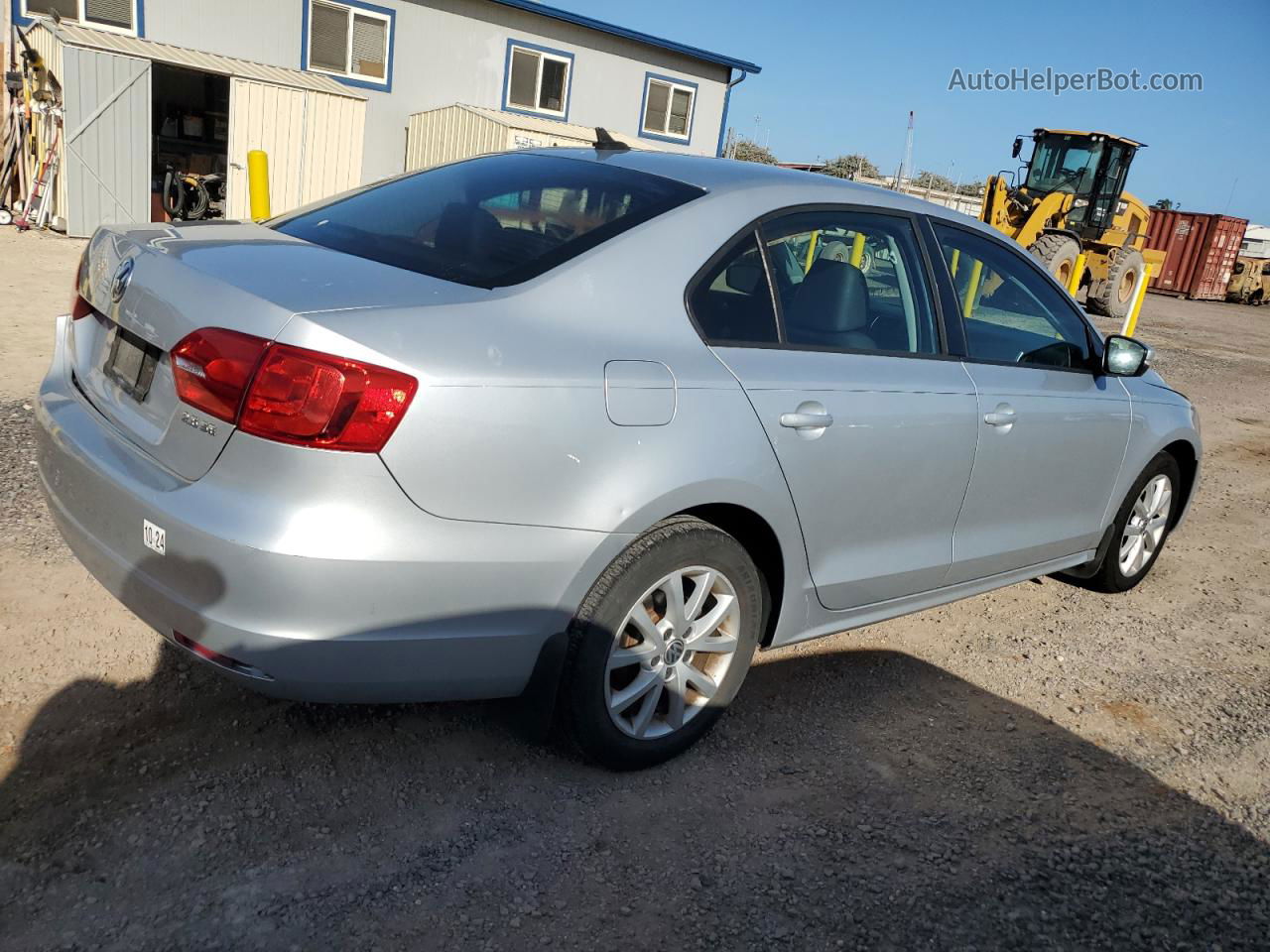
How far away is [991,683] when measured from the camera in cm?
383

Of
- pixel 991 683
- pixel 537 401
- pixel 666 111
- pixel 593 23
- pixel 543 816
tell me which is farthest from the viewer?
pixel 666 111

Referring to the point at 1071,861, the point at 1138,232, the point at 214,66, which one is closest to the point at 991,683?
the point at 1071,861

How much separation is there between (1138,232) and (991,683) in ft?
73.1

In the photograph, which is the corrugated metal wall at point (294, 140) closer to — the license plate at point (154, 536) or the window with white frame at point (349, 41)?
the window with white frame at point (349, 41)

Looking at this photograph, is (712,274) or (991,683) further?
(991,683)

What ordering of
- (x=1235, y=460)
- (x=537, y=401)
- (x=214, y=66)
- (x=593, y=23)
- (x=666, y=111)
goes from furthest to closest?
(x=666, y=111) → (x=593, y=23) → (x=214, y=66) → (x=1235, y=460) → (x=537, y=401)

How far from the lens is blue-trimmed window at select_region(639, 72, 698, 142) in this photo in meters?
20.4

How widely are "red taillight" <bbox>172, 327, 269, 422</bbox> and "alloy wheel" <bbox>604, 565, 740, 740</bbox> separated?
3.50ft

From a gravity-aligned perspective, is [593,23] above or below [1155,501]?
above

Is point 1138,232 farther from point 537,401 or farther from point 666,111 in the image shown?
point 537,401

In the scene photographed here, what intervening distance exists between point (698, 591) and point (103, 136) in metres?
14.2

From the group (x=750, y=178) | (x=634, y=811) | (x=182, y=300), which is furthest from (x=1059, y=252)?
(x=182, y=300)

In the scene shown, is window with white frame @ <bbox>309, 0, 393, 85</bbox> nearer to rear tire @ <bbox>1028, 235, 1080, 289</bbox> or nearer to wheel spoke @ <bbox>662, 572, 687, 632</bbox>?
rear tire @ <bbox>1028, 235, 1080, 289</bbox>

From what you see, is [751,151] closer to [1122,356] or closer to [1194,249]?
[1194,249]
